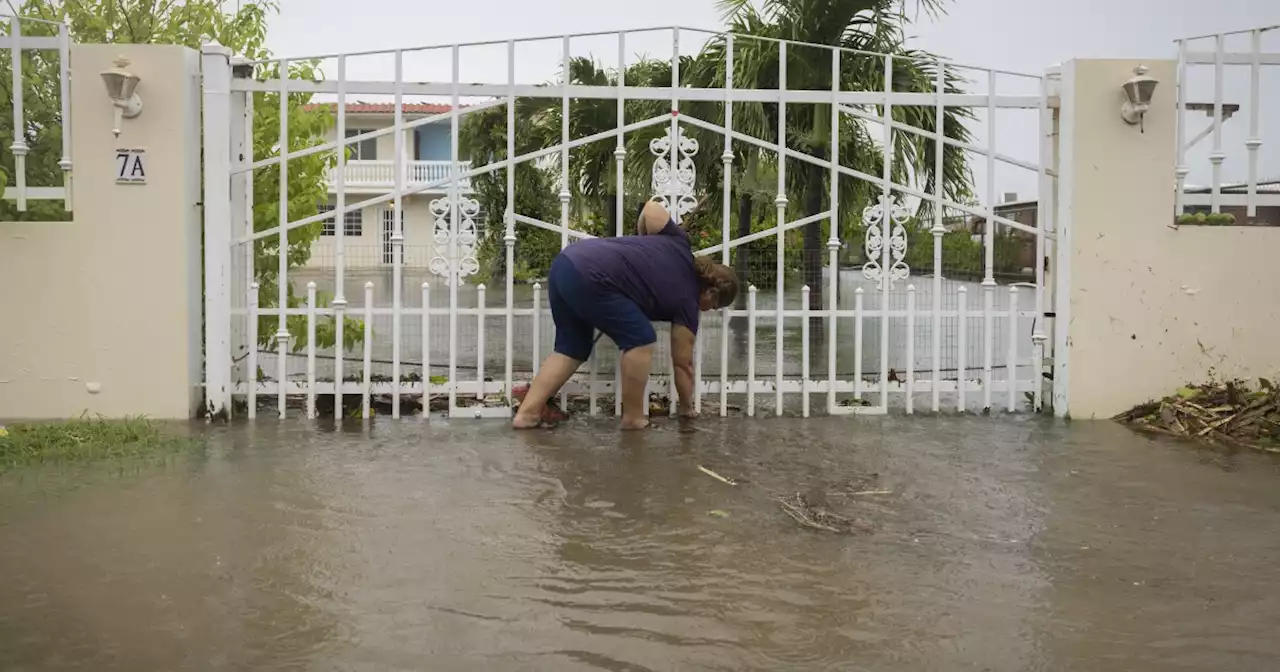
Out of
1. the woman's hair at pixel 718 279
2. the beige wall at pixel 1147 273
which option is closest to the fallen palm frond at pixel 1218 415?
the beige wall at pixel 1147 273

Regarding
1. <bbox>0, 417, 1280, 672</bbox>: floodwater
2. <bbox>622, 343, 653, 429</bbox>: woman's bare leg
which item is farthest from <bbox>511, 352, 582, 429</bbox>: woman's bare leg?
<bbox>0, 417, 1280, 672</bbox>: floodwater

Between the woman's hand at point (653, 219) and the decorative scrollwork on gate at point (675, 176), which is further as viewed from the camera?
the decorative scrollwork on gate at point (675, 176)

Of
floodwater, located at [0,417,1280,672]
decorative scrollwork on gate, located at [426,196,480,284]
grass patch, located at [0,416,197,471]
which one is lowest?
floodwater, located at [0,417,1280,672]

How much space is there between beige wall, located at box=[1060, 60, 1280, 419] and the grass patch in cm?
586

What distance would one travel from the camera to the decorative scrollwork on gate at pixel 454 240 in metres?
7.33

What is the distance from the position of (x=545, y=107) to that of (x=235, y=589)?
35.6ft

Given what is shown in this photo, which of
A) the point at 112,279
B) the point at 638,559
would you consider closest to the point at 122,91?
the point at 112,279

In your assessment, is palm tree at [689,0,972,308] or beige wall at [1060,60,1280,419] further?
palm tree at [689,0,972,308]

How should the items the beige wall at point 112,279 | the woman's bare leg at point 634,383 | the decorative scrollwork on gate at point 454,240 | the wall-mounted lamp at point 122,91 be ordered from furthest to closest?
1. the decorative scrollwork on gate at point 454,240
2. the beige wall at point 112,279
3. the woman's bare leg at point 634,383
4. the wall-mounted lamp at point 122,91

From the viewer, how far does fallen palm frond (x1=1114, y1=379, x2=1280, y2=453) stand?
6.96 meters

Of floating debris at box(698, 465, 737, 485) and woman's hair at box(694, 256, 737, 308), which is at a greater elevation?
woman's hair at box(694, 256, 737, 308)

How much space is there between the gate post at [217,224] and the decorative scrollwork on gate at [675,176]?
2795 millimetres

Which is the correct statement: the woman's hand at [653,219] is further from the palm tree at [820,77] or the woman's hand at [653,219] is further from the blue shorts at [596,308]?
the palm tree at [820,77]

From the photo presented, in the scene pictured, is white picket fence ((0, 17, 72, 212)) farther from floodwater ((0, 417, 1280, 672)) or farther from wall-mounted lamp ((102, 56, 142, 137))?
floodwater ((0, 417, 1280, 672))
